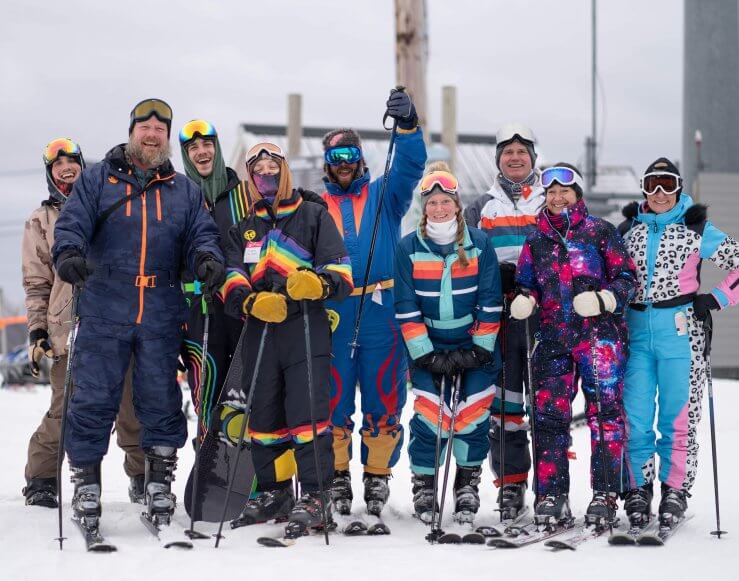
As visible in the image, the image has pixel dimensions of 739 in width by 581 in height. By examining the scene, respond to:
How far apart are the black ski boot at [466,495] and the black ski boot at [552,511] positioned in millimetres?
359

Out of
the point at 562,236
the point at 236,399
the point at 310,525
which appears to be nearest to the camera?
the point at 310,525

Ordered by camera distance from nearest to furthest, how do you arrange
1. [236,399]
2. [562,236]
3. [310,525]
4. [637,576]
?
[637,576] < [310,525] < [562,236] < [236,399]

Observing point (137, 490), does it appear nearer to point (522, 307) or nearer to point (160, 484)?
point (160, 484)

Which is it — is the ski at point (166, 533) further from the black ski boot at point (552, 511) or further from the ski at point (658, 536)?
the ski at point (658, 536)

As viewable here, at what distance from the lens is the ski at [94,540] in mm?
4176

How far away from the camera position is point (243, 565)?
3.94 metres

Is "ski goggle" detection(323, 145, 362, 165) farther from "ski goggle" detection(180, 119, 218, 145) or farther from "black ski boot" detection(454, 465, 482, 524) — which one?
"black ski boot" detection(454, 465, 482, 524)

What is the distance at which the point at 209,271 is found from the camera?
445cm

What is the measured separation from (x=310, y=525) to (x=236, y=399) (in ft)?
3.07

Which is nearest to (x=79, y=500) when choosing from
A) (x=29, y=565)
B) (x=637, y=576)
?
(x=29, y=565)

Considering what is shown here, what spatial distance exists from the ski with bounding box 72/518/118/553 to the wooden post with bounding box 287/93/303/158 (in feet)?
47.8

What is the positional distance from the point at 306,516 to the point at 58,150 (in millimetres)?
2664

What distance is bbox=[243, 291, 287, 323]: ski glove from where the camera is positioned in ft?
14.6

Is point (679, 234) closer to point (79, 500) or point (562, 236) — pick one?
point (562, 236)
